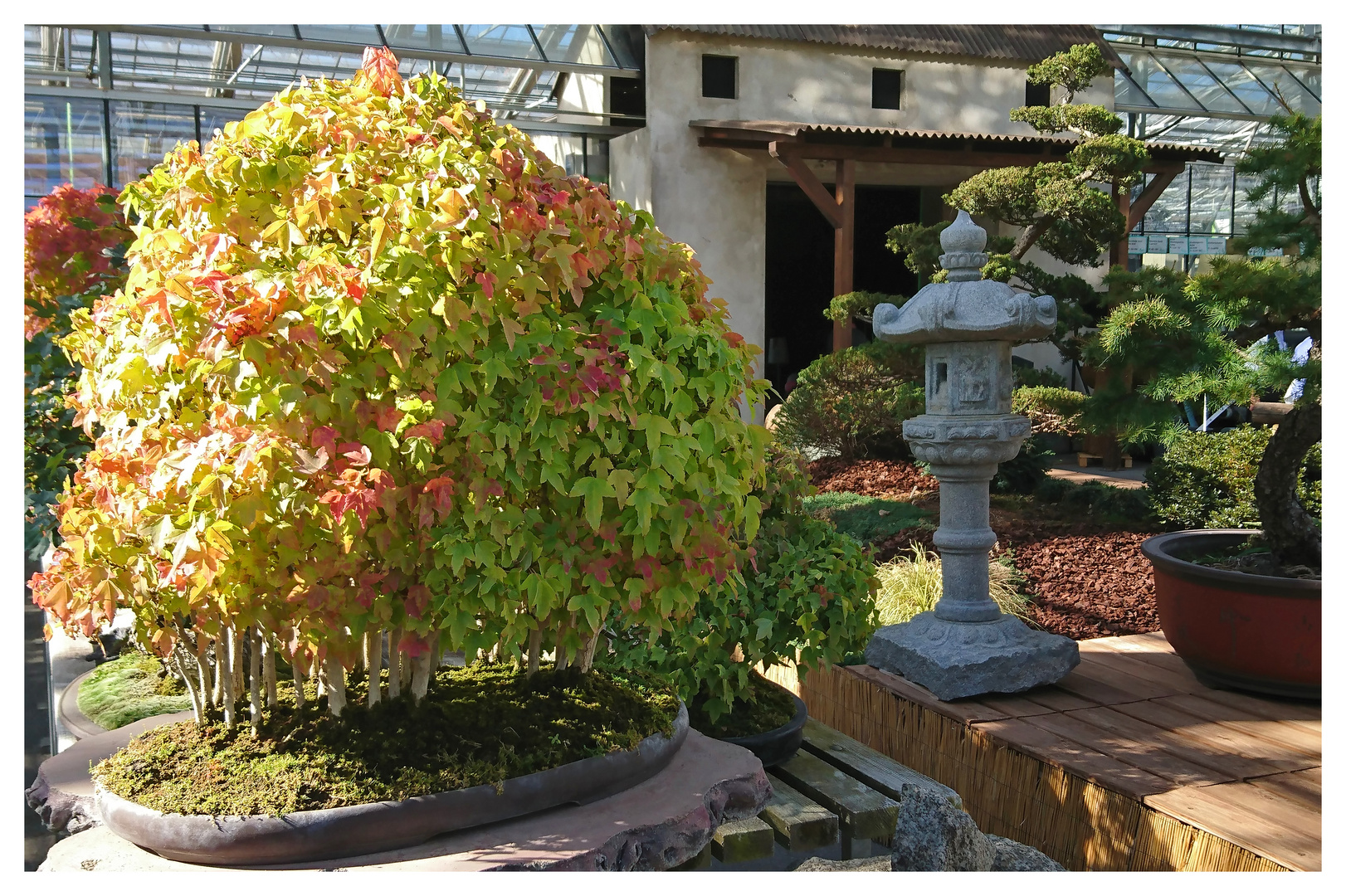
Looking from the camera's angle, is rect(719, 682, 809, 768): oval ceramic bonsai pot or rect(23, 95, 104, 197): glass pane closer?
rect(719, 682, 809, 768): oval ceramic bonsai pot

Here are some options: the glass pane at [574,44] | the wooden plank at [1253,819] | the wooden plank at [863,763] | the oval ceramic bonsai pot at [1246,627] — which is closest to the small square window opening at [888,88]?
the glass pane at [574,44]

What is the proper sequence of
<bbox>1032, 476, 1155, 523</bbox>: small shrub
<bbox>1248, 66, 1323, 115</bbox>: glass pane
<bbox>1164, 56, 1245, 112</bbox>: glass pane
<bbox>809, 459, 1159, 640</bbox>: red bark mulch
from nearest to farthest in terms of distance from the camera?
<bbox>809, 459, 1159, 640</bbox>: red bark mulch, <bbox>1032, 476, 1155, 523</bbox>: small shrub, <bbox>1164, 56, 1245, 112</bbox>: glass pane, <bbox>1248, 66, 1323, 115</bbox>: glass pane

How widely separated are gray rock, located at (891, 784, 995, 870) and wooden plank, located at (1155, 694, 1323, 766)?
1313 millimetres

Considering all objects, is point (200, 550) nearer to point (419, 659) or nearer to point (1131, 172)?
point (419, 659)

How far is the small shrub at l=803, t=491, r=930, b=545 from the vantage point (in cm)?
629

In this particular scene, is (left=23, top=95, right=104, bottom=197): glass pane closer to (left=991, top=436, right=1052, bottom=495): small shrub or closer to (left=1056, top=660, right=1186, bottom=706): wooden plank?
(left=991, top=436, right=1052, bottom=495): small shrub

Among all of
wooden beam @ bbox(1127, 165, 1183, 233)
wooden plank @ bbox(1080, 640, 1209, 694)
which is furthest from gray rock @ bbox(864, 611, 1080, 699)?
wooden beam @ bbox(1127, 165, 1183, 233)

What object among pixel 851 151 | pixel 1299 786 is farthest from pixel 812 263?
pixel 1299 786

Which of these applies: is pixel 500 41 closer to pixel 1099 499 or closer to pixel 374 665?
pixel 1099 499

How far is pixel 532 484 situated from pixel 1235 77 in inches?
512

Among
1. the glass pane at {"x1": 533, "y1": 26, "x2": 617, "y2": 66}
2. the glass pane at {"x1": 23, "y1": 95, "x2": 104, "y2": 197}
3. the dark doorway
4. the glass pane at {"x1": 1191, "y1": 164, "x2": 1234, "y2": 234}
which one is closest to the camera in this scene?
the glass pane at {"x1": 23, "y1": 95, "x2": 104, "y2": 197}

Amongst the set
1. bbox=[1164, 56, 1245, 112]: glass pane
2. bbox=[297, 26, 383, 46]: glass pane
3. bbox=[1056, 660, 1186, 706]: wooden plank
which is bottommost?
bbox=[1056, 660, 1186, 706]: wooden plank

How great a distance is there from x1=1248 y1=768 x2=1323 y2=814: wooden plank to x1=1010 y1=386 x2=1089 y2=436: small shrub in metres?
1.55

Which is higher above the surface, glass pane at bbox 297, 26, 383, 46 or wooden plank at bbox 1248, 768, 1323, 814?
glass pane at bbox 297, 26, 383, 46
